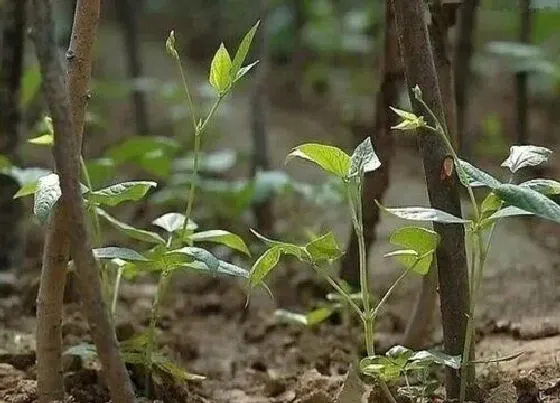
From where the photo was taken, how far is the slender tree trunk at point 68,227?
791mm

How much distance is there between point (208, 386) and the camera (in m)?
1.33

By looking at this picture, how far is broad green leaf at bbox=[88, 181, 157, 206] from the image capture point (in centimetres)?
100

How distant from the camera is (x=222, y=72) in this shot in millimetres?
1001

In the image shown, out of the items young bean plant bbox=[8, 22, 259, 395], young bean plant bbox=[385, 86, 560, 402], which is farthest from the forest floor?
young bean plant bbox=[385, 86, 560, 402]

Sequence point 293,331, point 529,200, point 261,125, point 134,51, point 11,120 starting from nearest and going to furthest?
point 529,200 → point 293,331 → point 11,120 → point 261,125 → point 134,51

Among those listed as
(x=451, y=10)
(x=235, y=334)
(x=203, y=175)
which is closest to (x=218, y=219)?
(x=203, y=175)

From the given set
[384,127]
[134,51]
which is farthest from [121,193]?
[134,51]

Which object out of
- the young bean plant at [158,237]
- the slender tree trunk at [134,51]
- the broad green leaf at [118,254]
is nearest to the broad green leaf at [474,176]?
the young bean plant at [158,237]

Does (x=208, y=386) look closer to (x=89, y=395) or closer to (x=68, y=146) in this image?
(x=89, y=395)

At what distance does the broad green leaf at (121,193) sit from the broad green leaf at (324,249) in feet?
0.59

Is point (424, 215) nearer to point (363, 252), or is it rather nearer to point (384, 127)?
point (363, 252)

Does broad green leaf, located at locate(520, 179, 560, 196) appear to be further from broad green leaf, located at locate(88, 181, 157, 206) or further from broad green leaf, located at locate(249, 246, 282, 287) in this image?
broad green leaf, located at locate(88, 181, 157, 206)

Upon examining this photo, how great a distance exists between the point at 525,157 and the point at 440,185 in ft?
0.30

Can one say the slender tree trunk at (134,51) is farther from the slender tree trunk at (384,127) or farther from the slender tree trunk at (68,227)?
the slender tree trunk at (68,227)
